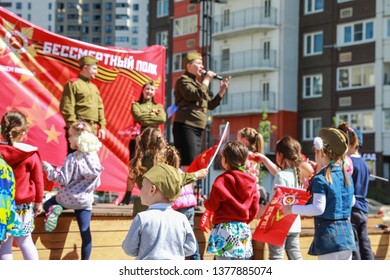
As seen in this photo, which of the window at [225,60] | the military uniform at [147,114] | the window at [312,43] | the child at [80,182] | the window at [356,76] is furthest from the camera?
the window at [225,60]

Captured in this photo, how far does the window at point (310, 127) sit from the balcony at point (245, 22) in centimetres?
585

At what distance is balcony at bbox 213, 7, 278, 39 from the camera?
136ft

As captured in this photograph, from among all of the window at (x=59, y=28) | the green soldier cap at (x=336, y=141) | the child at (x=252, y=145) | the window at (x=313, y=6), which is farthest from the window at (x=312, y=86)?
the window at (x=59, y=28)

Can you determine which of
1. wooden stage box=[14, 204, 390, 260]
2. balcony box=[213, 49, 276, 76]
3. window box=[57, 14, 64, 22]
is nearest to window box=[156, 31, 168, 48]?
balcony box=[213, 49, 276, 76]

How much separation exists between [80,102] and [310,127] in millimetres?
33768

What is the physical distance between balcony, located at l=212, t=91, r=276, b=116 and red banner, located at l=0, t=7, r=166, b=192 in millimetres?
30402

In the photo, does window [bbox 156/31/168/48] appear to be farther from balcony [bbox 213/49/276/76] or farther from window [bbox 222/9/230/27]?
balcony [bbox 213/49/276/76]

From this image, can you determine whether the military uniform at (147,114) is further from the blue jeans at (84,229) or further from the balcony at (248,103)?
the balcony at (248,103)

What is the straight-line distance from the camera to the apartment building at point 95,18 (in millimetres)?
128962

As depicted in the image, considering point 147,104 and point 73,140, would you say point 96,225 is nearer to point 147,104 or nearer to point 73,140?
point 73,140

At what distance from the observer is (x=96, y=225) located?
7391 millimetres

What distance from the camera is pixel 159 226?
464cm
